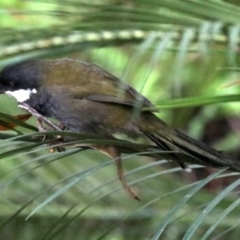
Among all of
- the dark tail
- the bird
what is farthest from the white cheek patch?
the dark tail

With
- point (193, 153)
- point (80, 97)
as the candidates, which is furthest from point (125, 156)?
point (80, 97)

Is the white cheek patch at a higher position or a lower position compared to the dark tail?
higher

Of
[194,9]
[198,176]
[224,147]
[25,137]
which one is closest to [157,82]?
[224,147]

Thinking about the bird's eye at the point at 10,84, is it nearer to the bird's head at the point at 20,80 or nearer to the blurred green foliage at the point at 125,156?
the bird's head at the point at 20,80

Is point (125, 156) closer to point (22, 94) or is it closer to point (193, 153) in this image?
point (193, 153)

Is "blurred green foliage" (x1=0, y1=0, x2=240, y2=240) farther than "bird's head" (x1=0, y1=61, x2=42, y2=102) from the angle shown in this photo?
No

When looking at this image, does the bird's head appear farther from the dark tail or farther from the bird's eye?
the dark tail

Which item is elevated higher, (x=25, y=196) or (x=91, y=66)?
(x=91, y=66)

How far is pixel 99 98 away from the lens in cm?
151

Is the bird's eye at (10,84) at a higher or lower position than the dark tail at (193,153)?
higher

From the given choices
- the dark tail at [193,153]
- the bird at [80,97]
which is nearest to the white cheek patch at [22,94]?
the bird at [80,97]

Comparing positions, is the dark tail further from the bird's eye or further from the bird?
the bird's eye

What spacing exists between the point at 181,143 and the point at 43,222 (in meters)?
0.59

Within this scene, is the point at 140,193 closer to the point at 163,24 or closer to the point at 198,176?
the point at 163,24
